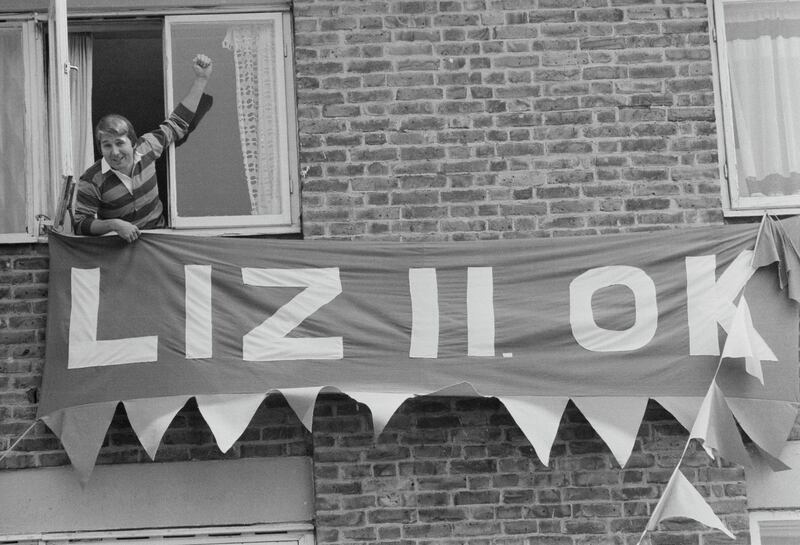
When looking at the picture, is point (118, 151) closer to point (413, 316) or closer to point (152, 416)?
point (152, 416)

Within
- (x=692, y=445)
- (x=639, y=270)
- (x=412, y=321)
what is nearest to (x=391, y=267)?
(x=412, y=321)

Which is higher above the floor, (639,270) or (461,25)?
(461,25)

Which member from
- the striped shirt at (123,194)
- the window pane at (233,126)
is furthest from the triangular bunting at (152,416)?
the window pane at (233,126)

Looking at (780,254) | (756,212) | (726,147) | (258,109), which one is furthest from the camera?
(258,109)

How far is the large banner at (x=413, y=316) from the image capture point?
698cm

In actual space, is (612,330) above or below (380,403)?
above

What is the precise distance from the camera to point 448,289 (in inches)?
281

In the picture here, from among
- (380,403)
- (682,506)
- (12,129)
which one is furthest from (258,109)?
(682,506)

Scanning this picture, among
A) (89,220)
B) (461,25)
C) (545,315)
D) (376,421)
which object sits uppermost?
(461,25)

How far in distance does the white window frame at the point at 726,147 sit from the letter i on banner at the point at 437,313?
142 cm

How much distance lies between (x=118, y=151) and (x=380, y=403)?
194 centimetres

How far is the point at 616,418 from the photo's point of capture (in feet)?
22.7

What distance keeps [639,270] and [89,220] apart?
9.37 ft

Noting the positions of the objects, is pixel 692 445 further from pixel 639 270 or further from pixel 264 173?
pixel 264 173
